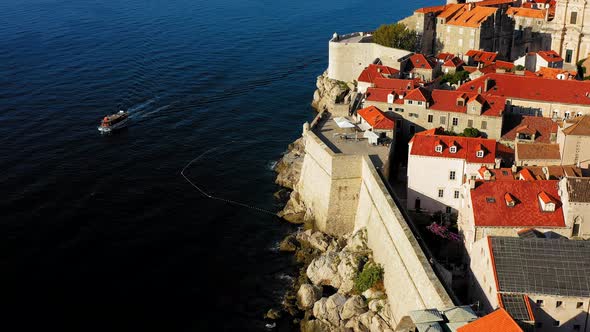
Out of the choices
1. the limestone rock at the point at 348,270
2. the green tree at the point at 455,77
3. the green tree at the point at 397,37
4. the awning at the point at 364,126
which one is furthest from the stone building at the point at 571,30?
the limestone rock at the point at 348,270

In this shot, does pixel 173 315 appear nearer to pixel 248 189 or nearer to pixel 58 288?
pixel 58 288

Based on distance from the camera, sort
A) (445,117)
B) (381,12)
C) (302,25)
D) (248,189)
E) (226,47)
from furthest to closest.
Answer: (381,12) → (302,25) → (226,47) → (248,189) → (445,117)

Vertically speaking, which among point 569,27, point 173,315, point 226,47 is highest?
point 569,27

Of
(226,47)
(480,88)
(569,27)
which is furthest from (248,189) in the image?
(226,47)

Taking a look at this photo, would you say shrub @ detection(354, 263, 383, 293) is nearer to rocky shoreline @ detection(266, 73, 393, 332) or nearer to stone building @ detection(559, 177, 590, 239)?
rocky shoreline @ detection(266, 73, 393, 332)

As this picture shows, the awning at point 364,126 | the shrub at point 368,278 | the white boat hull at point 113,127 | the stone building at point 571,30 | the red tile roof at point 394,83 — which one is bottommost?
the shrub at point 368,278

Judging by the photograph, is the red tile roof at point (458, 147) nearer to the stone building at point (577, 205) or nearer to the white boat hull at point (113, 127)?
the stone building at point (577, 205)
